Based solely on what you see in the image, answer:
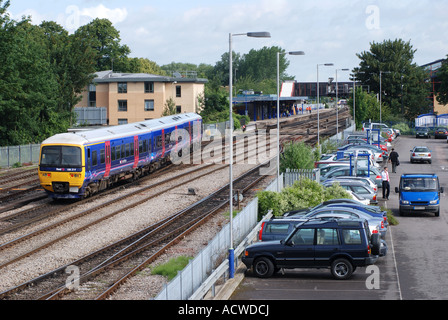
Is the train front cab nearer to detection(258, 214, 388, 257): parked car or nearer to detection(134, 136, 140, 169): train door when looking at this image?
detection(134, 136, 140, 169): train door

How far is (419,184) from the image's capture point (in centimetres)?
3117

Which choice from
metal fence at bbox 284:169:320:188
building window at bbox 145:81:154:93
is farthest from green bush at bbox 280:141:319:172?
building window at bbox 145:81:154:93

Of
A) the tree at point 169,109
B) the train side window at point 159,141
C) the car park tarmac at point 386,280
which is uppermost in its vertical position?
the tree at point 169,109

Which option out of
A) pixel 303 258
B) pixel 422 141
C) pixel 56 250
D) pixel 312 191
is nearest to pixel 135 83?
pixel 422 141

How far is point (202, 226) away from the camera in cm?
2795

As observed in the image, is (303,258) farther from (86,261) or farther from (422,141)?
(422,141)

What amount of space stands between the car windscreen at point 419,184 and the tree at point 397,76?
245 ft

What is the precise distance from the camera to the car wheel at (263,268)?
1934cm

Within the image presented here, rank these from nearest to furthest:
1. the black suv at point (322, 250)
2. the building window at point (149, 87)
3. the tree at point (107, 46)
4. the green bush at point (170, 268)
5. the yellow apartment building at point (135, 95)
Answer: the black suv at point (322, 250) < the green bush at point (170, 268) < the yellow apartment building at point (135, 95) < the building window at point (149, 87) < the tree at point (107, 46)

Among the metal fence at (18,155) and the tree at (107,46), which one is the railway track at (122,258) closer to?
→ the metal fence at (18,155)

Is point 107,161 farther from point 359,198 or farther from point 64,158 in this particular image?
point 359,198

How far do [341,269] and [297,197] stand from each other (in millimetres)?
11132

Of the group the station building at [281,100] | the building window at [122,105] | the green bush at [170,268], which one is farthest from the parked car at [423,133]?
the green bush at [170,268]

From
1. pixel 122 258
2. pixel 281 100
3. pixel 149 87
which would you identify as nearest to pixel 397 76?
pixel 281 100
